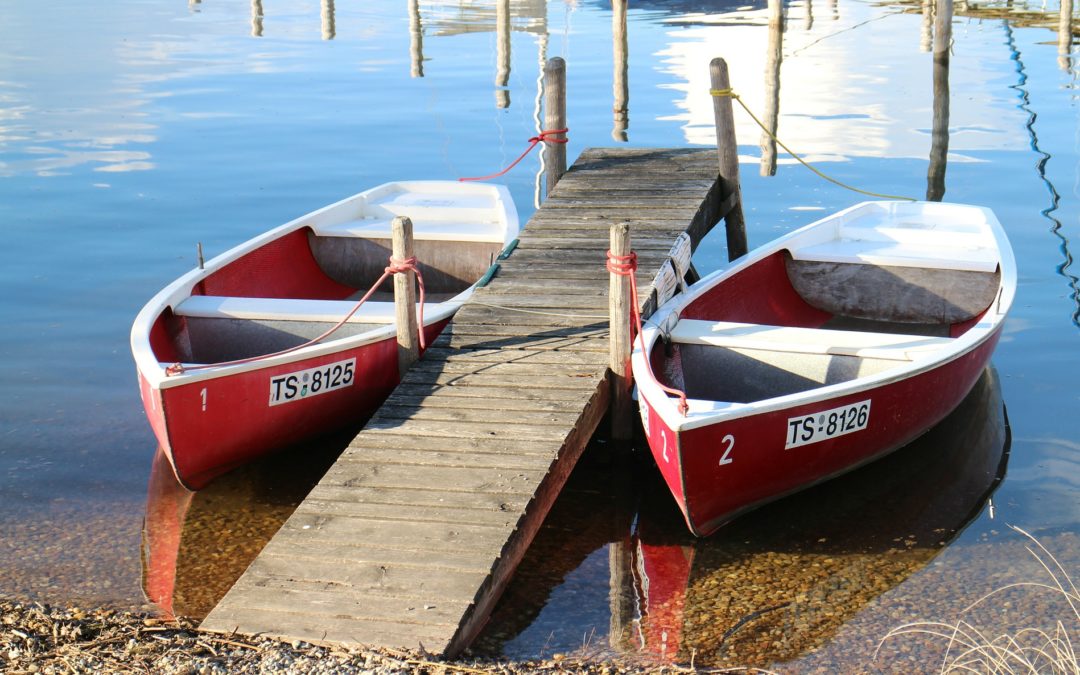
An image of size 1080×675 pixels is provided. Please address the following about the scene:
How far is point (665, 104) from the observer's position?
18875 mm

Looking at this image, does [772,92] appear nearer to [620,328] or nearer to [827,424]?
[620,328]

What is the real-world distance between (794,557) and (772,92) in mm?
12047

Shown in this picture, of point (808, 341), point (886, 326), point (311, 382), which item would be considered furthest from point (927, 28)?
point (311, 382)

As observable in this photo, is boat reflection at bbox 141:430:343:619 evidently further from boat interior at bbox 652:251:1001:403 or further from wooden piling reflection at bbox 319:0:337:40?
wooden piling reflection at bbox 319:0:337:40

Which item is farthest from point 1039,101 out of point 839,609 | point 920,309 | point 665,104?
point 839,609

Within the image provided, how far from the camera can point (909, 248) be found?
363 inches

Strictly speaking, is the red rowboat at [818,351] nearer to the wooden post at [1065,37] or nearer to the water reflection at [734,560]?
the water reflection at [734,560]

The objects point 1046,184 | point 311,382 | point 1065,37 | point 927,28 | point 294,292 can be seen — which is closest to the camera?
point 311,382

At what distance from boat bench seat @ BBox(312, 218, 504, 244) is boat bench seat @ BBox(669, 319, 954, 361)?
2.43 m

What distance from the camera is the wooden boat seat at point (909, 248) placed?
8.81 meters

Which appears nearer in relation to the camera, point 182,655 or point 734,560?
point 182,655

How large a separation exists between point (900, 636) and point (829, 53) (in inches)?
768

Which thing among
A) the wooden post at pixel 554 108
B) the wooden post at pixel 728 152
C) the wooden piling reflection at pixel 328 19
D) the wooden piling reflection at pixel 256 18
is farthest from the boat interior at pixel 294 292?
the wooden piling reflection at pixel 256 18

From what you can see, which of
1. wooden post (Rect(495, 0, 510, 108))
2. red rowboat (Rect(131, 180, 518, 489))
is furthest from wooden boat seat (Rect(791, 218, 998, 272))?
wooden post (Rect(495, 0, 510, 108))
